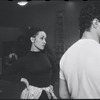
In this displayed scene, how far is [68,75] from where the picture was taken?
2.95 ft

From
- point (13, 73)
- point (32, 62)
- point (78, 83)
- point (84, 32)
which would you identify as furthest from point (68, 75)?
point (13, 73)

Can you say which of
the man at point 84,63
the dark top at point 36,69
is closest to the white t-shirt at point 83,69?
the man at point 84,63

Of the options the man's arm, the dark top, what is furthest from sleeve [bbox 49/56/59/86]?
the man's arm

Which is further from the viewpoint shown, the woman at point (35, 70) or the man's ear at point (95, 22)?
the woman at point (35, 70)

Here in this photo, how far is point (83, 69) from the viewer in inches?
34.0

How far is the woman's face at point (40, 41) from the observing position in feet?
4.77

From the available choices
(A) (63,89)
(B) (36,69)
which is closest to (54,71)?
(B) (36,69)

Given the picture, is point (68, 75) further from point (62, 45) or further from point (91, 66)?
point (62, 45)

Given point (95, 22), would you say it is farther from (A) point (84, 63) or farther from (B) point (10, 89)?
(B) point (10, 89)

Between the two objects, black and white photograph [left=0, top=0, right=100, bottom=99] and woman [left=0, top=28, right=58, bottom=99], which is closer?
black and white photograph [left=0, top=0, right=100, bottom=99]

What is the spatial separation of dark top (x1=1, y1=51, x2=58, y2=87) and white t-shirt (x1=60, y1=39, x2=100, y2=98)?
0.50 metres

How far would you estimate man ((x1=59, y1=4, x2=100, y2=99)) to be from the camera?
2.79 feet

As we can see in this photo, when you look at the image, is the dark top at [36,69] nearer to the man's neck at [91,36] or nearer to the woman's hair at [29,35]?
the woman's hair at [29,35]

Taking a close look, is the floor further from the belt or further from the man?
the man
